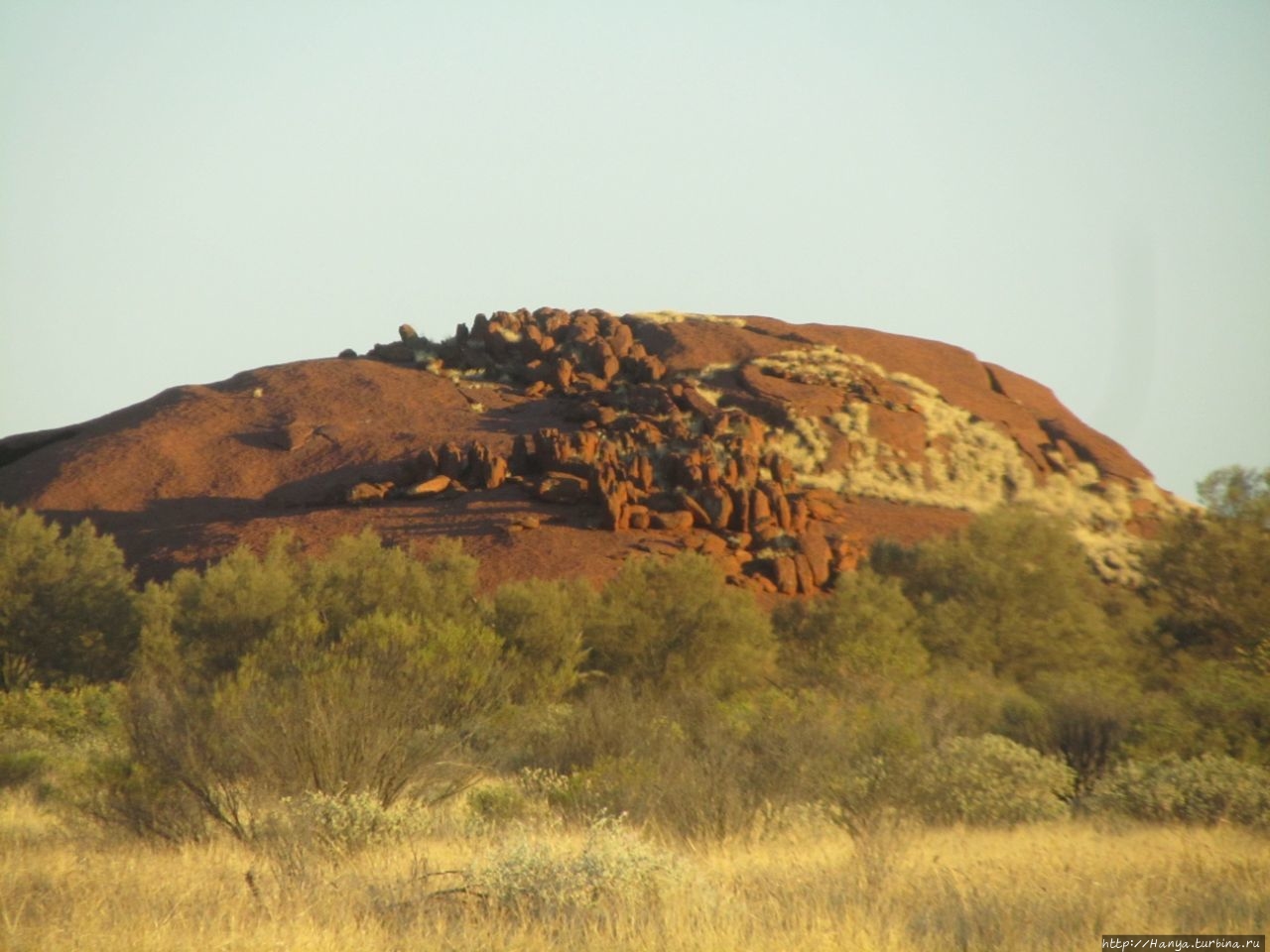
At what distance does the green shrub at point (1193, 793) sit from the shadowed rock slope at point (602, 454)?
62.2ft

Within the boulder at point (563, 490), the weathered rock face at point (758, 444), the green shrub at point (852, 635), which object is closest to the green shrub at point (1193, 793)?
the green shrub at point (852, 635)

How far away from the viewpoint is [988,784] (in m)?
13.2

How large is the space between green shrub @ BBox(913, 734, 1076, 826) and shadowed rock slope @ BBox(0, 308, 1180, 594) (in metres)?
18.1

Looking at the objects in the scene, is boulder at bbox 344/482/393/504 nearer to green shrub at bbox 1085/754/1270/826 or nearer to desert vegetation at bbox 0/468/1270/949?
desert vegetation at bbox 0/468/1270/949

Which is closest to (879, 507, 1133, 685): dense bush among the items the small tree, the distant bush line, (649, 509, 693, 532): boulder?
the distant bush line

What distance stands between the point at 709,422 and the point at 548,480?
7459mm

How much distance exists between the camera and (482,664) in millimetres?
16422

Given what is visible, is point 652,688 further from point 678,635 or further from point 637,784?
point 637,784

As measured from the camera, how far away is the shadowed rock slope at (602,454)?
34.6 meters

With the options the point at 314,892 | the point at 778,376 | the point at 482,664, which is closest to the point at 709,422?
the point at 778,376

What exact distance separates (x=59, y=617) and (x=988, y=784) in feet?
71.6

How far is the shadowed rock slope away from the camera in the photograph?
3459 cm

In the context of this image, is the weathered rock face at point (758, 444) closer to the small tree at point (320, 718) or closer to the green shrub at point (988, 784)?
the small tree at point (320, 718)

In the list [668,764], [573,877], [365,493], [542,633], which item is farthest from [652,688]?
[573,877]
